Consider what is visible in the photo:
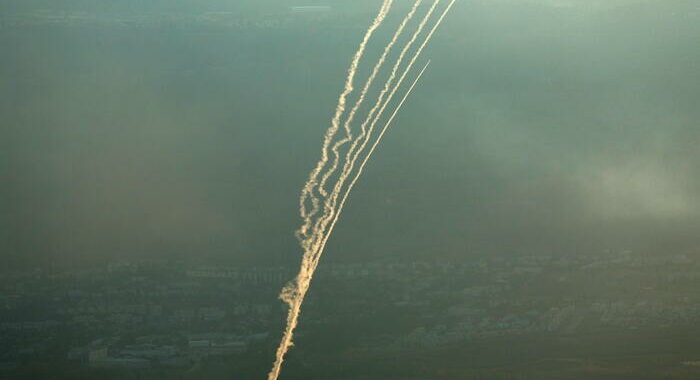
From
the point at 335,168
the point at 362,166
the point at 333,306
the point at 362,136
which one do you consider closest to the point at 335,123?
the point at 362,136

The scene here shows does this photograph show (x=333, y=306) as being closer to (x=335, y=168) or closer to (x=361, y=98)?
(x=335, y=168)

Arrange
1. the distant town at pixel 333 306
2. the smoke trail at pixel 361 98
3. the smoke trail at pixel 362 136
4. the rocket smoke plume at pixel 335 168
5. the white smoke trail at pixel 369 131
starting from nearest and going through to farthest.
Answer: the distant town at pixel 333 306 → the rocket smoke plume at pixel 335 168 → the white smoke trail at pixel 369 131 → the smoke trail at pixel 362 136 → the smoke trail at pixel 361 98

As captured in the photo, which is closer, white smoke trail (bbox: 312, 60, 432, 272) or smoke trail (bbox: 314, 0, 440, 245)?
white smoke trail (bbox: 312, 60, 432, 272)

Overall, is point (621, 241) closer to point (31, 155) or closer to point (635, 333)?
point (635, 333)

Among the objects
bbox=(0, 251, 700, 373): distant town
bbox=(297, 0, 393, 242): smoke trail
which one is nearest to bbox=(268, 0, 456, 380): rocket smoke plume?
bbox=(297, 0, 393, 242): smoke trail

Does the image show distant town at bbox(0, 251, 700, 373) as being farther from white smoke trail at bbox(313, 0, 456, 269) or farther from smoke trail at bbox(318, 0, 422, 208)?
smoke trail at bbox(318, 0, 422, 208)

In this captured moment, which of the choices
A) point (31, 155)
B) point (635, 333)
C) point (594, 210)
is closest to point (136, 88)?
point (31, 155)

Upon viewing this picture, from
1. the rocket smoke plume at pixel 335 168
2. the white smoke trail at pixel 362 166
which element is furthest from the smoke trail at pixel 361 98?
the white smoke trail at pixel 362 166

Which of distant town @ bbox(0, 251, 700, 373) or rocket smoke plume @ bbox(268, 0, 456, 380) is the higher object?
rocket smoke plume @ bbox(268, 0, 456, 380)

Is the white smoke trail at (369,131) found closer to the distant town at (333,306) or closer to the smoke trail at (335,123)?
the smoke trail at (335,123)
